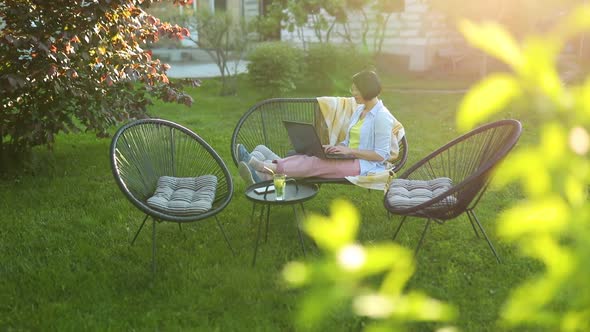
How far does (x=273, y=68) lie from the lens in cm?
1067

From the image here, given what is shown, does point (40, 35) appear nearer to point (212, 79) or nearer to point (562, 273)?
point (562, 273)

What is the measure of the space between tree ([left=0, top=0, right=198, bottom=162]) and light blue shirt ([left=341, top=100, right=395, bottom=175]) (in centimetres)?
258

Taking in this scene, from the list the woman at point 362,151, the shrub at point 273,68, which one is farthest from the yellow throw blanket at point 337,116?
the shrub at point 273,68

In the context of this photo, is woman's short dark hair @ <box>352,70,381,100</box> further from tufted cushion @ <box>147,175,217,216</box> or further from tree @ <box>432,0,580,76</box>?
tree @ <box>432,0,580,76</box>

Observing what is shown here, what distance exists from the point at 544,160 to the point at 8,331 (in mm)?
3227

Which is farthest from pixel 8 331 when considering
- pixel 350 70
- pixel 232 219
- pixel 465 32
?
pixel 350 70

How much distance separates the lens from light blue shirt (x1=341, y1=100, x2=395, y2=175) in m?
4.39

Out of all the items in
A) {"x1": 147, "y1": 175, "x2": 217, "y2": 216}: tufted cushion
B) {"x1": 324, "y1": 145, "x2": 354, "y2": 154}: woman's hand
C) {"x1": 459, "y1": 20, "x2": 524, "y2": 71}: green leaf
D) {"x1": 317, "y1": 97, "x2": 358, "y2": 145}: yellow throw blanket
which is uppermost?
{"x1": 459, "y1": 20, "x2": 524, "y2": 71}: green leaf

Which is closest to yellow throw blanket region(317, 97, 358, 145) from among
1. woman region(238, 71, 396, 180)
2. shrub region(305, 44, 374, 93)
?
woman region(238, 71, 396, 180)

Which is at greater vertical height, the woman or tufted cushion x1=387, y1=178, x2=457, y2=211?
the woman

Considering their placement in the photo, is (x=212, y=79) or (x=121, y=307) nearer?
(x=121, y=307)

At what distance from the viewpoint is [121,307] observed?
3412mm

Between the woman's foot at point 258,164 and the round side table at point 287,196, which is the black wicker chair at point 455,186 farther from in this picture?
the woman's foot at point 258,164

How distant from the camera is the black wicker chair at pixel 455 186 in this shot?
11.4ft
